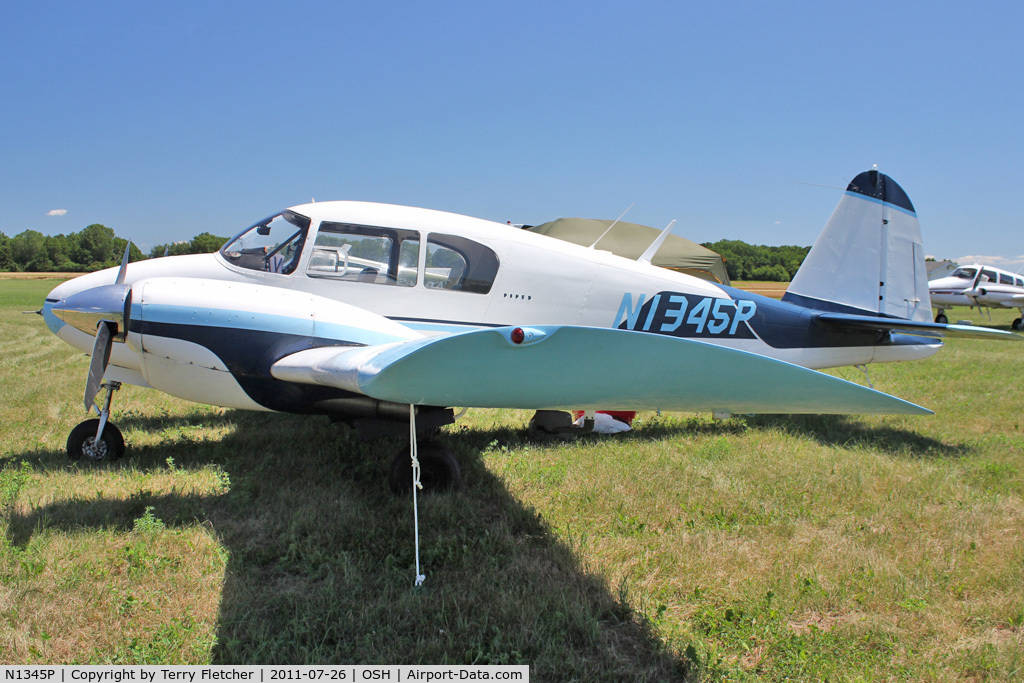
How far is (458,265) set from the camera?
5.21m

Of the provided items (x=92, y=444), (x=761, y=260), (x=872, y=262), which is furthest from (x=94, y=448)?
(x=761, y=260)

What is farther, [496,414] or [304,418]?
[496,414]

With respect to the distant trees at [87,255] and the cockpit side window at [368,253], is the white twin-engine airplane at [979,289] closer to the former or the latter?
the cockpit side window at [368,253]

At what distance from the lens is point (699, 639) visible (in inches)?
112

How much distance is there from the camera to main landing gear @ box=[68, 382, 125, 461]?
16.5 ft

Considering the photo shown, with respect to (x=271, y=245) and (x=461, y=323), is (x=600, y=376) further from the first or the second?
(x=271, y=245)

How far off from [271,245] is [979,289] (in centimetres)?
2945

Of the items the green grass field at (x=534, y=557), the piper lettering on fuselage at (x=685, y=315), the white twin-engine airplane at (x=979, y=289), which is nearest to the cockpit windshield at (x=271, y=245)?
the green grass field at (x=534, y=557)

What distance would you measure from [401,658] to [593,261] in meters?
4.00

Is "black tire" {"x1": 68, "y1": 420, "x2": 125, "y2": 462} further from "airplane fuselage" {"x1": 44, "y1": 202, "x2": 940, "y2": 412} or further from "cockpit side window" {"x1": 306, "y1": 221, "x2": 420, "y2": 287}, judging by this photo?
"cockpit side window" {"x1": 306, "y1": 221, "x2": 420, "y2": 287}

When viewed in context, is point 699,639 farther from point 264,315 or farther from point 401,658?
point 264,315

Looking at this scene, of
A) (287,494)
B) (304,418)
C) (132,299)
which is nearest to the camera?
(132,299)

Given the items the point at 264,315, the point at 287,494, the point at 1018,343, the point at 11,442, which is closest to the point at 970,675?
the point at 287,494

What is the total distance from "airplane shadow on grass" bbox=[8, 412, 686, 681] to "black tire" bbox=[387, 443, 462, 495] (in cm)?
12
